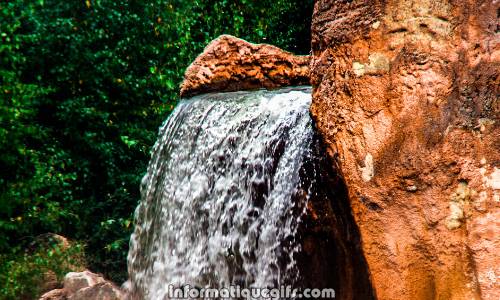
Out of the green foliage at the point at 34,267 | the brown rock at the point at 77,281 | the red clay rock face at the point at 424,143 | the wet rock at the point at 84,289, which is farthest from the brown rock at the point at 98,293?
the red clay rock face at the point at 424,143

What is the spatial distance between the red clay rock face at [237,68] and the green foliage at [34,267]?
250 centimetres

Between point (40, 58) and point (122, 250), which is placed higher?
point (40, 58)

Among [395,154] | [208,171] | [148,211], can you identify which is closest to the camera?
[395,154]

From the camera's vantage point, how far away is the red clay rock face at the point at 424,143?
2.18 m

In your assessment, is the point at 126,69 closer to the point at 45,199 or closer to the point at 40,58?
the point at 40,58

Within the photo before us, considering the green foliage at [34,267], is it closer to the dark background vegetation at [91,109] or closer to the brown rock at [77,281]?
the dark background vegetation at [91,109]

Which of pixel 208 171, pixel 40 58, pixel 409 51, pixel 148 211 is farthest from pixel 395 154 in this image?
pixel 40 58

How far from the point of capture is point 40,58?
688 cm

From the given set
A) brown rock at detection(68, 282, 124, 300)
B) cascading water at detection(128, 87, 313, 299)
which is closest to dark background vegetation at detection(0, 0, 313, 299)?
brown rock at detection(68, 282, 124, 300)

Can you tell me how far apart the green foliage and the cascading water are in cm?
156

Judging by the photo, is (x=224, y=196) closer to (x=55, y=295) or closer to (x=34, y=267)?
(x=55, y=295)

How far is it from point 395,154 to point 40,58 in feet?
17.8

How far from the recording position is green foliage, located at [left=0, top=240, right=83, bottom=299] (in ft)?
19.8

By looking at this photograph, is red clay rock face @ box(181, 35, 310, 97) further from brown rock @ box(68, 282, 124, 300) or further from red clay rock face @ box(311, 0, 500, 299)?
red clay rock face @ box(311, 0, 500, 299)
